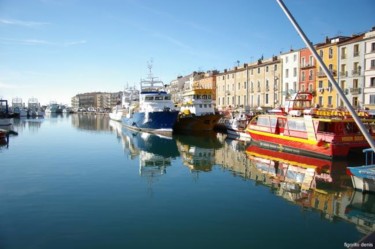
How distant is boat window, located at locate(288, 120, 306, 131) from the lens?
29.3 m

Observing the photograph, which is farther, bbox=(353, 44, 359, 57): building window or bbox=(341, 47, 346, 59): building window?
bbox=(341, 47, 346, 59): building window

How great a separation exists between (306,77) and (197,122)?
793 inches

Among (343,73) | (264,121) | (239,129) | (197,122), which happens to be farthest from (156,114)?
(343,73)

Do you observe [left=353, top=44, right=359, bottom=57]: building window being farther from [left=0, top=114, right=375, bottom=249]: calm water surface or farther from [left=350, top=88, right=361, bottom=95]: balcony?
[left=0, top=114, right=375, bottom=249]: calm water surface

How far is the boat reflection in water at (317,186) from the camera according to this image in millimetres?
13492

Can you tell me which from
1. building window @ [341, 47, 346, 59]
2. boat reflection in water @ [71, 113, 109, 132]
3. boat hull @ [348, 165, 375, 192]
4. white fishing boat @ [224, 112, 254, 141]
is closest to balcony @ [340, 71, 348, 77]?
building window @ [341, 47, 346, 59]

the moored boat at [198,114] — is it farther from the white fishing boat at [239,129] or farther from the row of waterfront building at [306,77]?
the row of waterfront building at [306,77]

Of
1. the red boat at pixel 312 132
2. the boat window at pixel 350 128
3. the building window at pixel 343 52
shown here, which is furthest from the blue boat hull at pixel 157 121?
the building window at pixel 343 52

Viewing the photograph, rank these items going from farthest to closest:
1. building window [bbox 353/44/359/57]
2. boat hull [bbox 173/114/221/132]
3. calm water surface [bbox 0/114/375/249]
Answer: boat hull [bbox 173/114/221/132]
building window [bbox 353/44/359/57]
calm water surface [bbox 0/114/375/249]

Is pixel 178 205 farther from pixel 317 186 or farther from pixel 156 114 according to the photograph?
pixel 156 114

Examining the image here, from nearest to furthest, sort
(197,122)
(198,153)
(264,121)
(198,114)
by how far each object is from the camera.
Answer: (198,153) → (264,121) → (197,122) → (198,114)

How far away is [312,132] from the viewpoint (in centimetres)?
2755

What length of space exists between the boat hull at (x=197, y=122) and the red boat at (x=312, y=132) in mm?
14237

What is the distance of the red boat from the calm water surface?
9.11 ft
